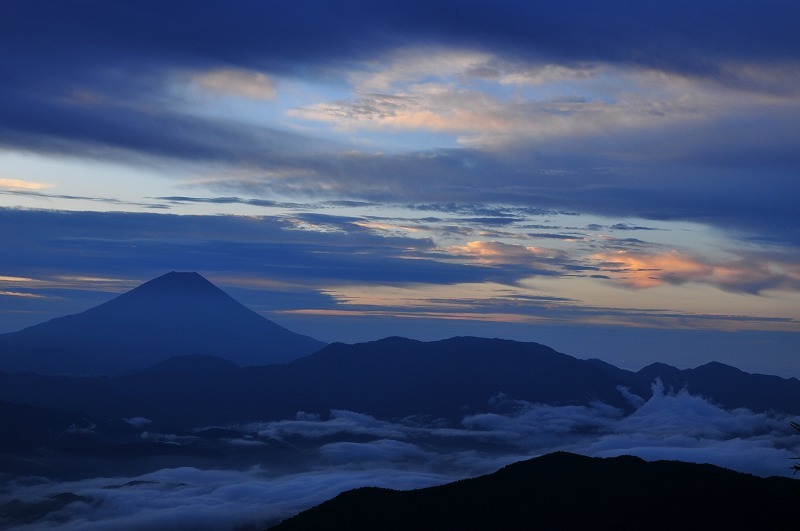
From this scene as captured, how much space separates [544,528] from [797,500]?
173 ft

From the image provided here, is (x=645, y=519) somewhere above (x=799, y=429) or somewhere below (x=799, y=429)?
below

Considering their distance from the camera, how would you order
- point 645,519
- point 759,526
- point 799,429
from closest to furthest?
1. point 799,429
2. point 759,526
3. point 645,519

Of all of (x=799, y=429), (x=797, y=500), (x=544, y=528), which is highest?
(x=799, y=429)

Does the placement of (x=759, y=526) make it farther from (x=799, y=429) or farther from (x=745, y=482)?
(x=799, y=429)

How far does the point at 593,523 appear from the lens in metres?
193

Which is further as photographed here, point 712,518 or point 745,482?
point 745,482

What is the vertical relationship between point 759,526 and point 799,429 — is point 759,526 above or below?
below

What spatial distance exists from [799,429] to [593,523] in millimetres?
139168

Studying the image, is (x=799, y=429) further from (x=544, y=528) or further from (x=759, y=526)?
(x=544, y=528)

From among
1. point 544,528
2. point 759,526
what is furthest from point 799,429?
point 544,528

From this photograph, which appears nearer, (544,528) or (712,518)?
(712,518)

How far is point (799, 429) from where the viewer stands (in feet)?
204

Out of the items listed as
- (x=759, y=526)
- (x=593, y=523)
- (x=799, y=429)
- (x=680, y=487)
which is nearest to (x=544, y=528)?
(x=593, y=523)

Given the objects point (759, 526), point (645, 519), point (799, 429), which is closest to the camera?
point (799, 429)
